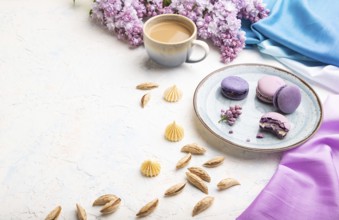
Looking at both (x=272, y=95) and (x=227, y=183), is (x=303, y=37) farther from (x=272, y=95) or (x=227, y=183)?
(x=227, y=183)

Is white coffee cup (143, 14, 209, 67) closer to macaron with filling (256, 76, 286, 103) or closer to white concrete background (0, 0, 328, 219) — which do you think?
white concrete background (0, 0, 328, 219)

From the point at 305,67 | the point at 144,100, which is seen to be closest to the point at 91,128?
the point at 144,100

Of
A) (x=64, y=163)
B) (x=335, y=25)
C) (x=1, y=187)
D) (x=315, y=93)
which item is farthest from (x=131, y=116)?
(x=335, y=25)

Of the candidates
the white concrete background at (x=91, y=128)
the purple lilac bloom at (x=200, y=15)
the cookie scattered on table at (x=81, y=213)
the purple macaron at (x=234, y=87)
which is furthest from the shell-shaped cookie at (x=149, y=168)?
the purple lilac bloom at (x=200, y=15)

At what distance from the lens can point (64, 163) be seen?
2.52 feet

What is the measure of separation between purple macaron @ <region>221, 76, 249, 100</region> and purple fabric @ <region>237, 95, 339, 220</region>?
0.52ft

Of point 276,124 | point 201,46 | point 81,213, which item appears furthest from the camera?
point 201,46

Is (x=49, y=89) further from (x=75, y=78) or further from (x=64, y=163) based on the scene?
(x=64, y=163)

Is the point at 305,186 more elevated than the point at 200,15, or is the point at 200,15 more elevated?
the point at 200,15

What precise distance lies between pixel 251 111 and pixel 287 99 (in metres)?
0.08

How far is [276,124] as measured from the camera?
80cm

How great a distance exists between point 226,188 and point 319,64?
0.43m

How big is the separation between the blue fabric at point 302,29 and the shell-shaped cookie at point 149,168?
0.44 meters

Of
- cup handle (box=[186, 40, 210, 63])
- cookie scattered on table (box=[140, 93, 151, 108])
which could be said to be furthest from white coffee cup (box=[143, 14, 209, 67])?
cookie scattered on table (box=[140, 93, 151, 108])
